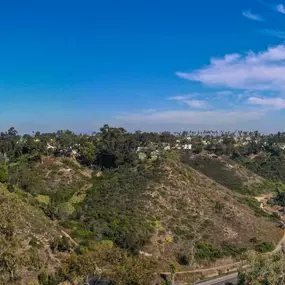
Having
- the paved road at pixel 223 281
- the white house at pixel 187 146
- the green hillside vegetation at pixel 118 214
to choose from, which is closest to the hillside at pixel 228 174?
the white house at pixel 187 146

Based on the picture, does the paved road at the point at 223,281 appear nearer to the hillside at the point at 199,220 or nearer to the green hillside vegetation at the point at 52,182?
the hillside at the point at 199,220

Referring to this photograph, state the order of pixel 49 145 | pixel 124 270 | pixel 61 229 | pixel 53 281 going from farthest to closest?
pixel 49 145, pixel 61 229, pixel 53 281, pixel 124 270

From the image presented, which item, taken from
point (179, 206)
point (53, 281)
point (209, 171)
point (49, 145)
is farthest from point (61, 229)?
point (209, 171)

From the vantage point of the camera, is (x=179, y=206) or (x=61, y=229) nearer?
(x=61, y=229)

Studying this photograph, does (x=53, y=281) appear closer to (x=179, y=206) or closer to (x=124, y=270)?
(x=124, y=270)

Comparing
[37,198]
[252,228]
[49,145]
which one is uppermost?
[49,145]

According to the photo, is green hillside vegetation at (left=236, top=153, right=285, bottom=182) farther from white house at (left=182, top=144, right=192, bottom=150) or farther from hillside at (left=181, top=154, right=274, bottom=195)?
white house at (left=182, top=144, right=192, bottom=150)

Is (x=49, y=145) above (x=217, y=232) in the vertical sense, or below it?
above

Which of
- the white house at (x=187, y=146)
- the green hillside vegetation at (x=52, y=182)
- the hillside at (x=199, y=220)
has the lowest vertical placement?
the hillside at (x=199, y=220)

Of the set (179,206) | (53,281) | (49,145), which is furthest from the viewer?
(49,145)
